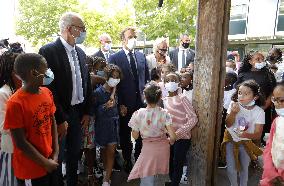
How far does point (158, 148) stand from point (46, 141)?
4.66 feet

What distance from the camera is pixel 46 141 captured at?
271 cm

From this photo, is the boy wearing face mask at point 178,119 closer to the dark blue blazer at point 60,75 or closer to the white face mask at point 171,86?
the white face mask at point 171,86

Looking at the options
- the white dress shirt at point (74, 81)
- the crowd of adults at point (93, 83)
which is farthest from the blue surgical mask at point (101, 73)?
the white dress shirt at point (74, 81)

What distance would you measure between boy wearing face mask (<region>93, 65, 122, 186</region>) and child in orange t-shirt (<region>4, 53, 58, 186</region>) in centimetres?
175

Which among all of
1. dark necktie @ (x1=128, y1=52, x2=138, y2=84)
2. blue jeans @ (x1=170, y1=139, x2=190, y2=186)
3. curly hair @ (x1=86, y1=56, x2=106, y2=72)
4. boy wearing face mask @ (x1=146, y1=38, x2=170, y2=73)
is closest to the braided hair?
curly hair @ (x1=86, y1=56, x2=106, y2=72)

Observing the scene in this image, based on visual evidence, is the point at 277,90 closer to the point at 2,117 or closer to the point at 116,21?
the point at 2,117

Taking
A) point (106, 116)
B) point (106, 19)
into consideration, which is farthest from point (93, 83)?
point (106, 19)

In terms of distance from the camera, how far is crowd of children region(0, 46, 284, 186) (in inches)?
102

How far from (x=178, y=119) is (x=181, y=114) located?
68 mm

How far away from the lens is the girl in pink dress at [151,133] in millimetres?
3701

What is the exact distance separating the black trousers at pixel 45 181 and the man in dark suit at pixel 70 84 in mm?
805

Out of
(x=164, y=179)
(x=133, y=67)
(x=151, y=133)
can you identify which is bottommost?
(x=164, y=179)

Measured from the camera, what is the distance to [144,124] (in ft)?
12.1

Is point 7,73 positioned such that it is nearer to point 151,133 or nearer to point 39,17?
point 151,133
